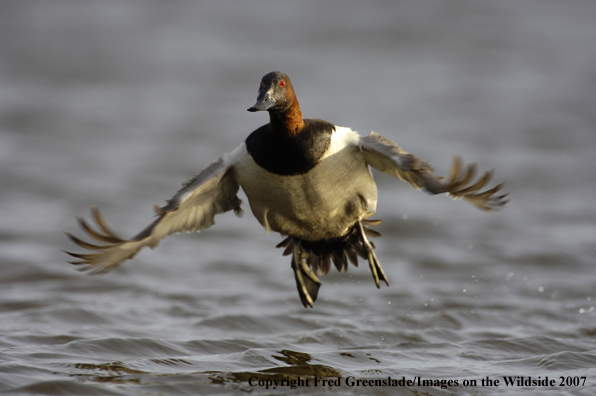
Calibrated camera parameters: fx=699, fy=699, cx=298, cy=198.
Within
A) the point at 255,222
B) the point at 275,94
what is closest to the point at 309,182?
the point at 275,94

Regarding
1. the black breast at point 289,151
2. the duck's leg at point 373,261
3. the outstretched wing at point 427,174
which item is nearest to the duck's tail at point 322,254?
the duck's leg at point 373,261

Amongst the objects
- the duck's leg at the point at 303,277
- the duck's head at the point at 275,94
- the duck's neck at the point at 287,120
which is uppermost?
the duck's head at the point at 275,94

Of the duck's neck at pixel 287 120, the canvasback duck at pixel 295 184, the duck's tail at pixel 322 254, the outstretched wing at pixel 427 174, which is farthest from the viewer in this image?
the duck's tail at pixel 322 254

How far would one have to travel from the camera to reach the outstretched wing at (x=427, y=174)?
4.04 meters

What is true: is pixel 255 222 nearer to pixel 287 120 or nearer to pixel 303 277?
pixel 303 277

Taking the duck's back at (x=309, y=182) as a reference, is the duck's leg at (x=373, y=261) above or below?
below

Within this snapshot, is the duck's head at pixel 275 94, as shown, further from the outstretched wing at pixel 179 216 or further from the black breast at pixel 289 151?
the outstretched wing at pixel 179 216

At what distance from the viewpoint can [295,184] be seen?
467 cm

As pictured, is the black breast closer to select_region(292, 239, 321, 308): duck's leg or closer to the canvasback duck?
the canvasback duck

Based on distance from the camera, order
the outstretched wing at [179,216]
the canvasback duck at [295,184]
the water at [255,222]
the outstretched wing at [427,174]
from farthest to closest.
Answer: the water at [255,222], the canvasback duck at [295,184], the outstretched wing at [179,216], the outstretched wing at [427,174]

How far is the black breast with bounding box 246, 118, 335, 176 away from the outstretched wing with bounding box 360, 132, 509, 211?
0.35 meters

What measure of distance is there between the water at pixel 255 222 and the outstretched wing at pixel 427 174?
4.18 ft

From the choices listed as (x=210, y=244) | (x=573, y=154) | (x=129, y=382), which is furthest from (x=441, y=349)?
(x=573, y=154)

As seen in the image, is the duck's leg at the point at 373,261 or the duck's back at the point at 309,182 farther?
the duck's leg at the point at 373,261
